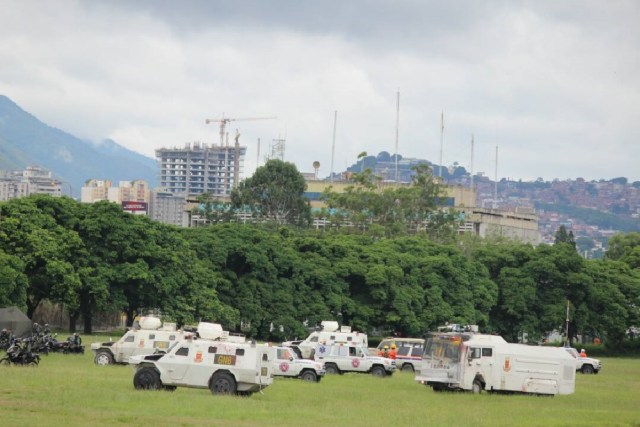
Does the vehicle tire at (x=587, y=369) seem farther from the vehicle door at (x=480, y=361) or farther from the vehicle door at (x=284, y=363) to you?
the vehicle door at (x=480, y=361)

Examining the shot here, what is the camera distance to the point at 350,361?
216ft

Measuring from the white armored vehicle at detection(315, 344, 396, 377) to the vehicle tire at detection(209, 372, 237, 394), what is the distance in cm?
1920

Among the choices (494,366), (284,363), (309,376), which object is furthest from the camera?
(284,363)

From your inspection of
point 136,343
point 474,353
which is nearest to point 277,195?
point 136,343

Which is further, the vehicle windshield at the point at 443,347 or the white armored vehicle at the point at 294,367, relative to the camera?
the white armored vehicle at the point at 294,367

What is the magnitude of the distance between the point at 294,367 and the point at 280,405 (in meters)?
14.9

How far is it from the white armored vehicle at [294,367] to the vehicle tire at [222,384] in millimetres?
11555

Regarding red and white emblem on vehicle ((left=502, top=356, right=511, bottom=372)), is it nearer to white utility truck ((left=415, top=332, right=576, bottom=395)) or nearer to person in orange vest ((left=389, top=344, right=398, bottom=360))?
white utility truck ((left=415, top=332, right=576, bottom=395))

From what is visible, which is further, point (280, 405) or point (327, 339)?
point (327, 339)

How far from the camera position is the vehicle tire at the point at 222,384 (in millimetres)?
46406

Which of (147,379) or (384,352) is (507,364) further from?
(384,352)

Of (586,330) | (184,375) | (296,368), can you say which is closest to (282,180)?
(586,330)

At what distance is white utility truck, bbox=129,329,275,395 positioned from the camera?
46094 mm

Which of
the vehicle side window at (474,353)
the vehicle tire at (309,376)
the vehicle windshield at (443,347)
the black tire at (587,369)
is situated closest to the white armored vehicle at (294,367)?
the vehicle tire at (309,376)
